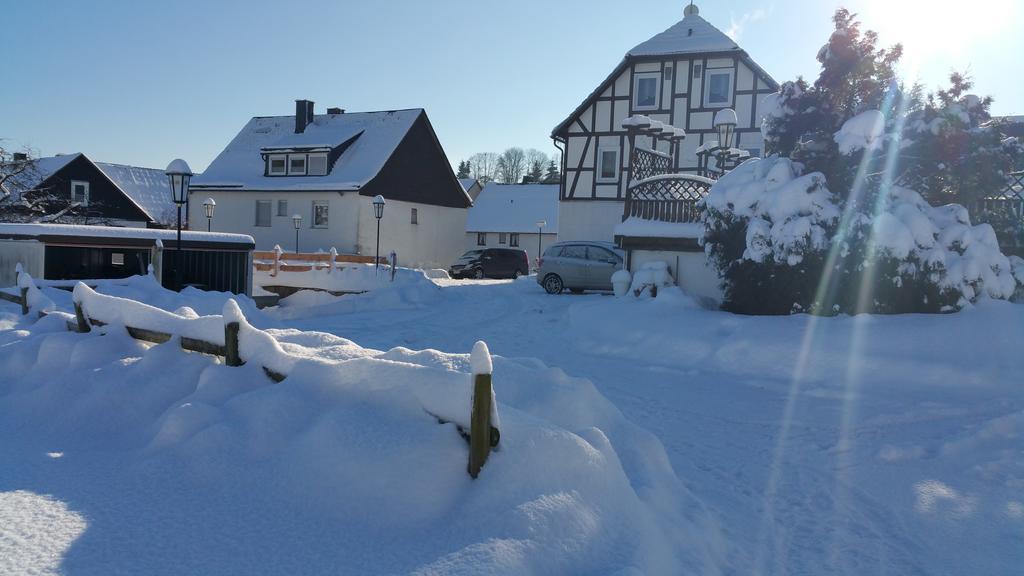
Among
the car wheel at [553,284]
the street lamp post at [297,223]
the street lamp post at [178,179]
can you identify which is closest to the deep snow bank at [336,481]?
the street lamp post at [178,179]

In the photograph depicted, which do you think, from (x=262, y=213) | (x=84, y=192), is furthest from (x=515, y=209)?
(x=84, y=192)

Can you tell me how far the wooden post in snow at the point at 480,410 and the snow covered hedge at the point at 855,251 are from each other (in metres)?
7.83

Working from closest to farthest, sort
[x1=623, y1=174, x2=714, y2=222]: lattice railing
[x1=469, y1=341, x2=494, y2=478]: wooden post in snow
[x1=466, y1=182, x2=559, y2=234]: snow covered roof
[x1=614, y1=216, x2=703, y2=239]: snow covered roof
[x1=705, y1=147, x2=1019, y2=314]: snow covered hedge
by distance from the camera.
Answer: [x1=469, y1=341, x2=494, y2=478]: wooden post in snow → [x1=705, y1=147, x2=1019, y2=314]: snow covered hedge → [x1=614, y1=216, x2=703, y2=239]: snow covered roof → [x1=623, y1=174, x2=714, y2=222]: lattice railing → [x1=466, y1=182, x2=559, y2=234]: snow covered roof

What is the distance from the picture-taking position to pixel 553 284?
65.8ft

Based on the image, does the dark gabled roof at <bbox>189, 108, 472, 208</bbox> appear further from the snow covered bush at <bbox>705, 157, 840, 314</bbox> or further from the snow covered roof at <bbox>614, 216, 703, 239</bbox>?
the snow covered bush at <bbox>705, 157, 840, 314</bbox>

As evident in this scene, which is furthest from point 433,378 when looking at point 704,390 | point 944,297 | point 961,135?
point 961,135

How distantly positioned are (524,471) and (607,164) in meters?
25.6

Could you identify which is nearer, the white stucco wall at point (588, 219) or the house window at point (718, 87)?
the house window at point (718, 87)

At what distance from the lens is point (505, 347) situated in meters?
11.2

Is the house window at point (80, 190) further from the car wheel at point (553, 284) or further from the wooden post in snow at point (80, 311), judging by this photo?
the wooden post in snow at point (80, 311)

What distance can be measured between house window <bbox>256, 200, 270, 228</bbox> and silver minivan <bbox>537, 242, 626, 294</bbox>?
18.1 m

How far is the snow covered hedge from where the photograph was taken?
955 cm

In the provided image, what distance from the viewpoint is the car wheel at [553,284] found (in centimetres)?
1994

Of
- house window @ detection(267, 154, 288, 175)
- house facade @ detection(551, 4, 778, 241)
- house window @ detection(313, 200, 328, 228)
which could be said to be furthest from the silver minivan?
house window @ detection(267, 154, 288, 175)
